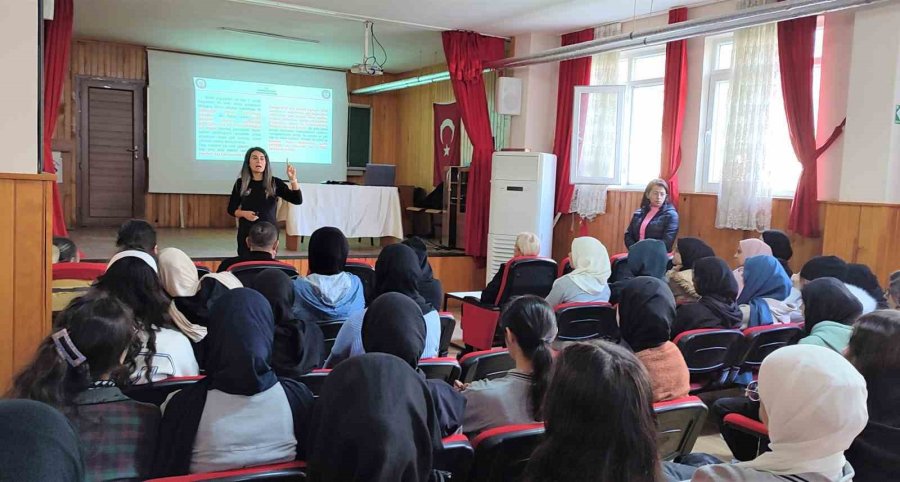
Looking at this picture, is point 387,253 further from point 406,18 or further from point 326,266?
point 406,18

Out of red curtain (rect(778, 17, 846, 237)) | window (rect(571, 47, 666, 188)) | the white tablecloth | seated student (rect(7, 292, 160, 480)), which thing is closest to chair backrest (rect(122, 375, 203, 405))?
seated student (rect(7, 292, 160, 480))

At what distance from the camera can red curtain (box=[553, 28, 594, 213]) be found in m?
7.47

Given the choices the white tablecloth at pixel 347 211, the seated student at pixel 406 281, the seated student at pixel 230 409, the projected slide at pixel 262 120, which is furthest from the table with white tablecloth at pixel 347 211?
the seated student at pixel 230 409

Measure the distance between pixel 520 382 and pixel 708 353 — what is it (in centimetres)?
160

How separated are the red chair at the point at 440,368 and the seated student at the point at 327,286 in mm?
828

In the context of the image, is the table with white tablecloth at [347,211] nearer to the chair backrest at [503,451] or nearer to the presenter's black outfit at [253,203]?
the presenter's black outfit at [253,203]

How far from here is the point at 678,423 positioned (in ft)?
7.11

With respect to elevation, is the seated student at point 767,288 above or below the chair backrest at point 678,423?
above

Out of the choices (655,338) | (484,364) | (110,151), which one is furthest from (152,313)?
(110,151)

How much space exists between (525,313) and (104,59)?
9.28m

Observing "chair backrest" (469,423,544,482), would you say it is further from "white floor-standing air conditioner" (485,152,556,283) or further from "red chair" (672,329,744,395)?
"white floor-standing air conditioner" (485,152,556,283)

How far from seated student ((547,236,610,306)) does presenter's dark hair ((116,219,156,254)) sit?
7.84ft

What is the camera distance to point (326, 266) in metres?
3.47

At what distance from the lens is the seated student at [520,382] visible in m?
2.07
